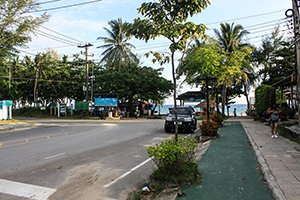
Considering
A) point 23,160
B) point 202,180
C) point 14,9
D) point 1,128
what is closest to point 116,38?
point 14,9

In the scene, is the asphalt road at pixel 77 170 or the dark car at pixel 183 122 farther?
the dark car at pixel 183 122

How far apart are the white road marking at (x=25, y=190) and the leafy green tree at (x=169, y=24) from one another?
11.4 feet

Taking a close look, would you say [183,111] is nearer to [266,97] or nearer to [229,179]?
[266,97]

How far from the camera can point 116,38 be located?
40750 mm

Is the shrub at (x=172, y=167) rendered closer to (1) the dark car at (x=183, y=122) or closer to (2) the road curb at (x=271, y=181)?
(2) the road curb at (x=271, y=181)

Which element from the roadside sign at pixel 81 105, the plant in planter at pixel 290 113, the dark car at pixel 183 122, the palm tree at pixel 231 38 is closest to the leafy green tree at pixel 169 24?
the dark car at pixel 183 122

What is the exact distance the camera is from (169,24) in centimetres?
Answer: 609

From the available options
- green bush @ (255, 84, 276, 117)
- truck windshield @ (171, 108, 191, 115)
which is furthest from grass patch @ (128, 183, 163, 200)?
green bush @ (255, 84, 276, 117)

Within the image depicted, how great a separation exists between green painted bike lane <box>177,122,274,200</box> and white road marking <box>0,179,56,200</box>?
2.92 metres

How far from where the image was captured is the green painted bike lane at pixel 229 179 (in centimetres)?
450

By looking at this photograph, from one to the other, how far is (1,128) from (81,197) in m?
16.8

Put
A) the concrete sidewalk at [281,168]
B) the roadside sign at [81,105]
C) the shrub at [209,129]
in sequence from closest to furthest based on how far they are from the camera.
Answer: the concrete sidewalk at [281,168] → the shrub at [209,129] → the roadside sign at [81,105]

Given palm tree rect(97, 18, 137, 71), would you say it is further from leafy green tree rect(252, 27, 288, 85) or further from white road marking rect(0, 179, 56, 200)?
white road marking rect(0, 179, 56, 200)

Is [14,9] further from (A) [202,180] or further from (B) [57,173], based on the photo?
(A) [202,180]
